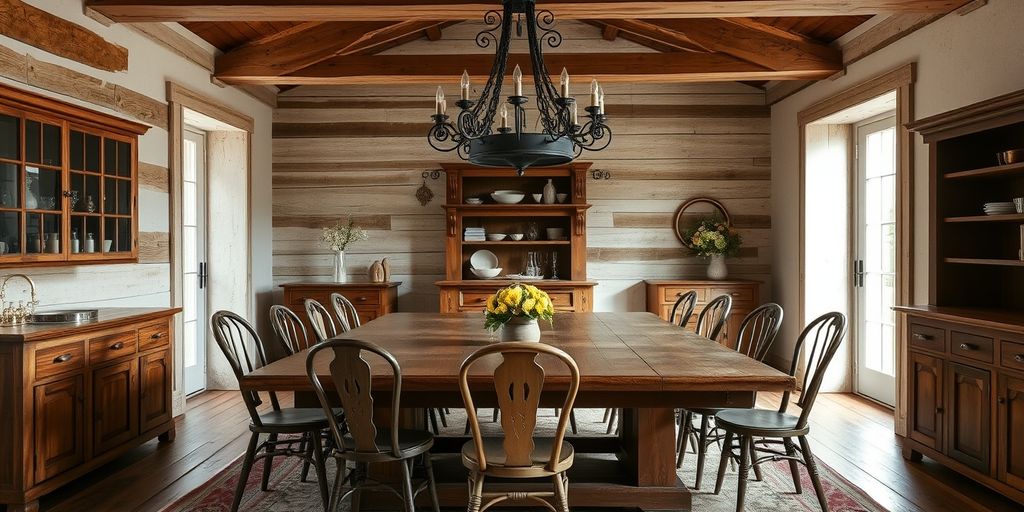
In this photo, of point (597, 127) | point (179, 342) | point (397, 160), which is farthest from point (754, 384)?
point (397, 160)

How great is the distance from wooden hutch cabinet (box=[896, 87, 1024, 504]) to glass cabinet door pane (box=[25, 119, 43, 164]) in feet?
15.2

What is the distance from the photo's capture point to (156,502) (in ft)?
11.5

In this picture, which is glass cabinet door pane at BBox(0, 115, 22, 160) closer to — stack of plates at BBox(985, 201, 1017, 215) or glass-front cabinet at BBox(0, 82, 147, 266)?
glass-front cabinet at BBox(0, 82, 147, 266)

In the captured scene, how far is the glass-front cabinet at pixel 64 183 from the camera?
353 centimetres

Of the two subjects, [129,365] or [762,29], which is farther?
[762,29]

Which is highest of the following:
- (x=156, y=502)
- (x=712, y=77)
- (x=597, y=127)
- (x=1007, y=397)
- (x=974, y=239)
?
(x=712, y=77)

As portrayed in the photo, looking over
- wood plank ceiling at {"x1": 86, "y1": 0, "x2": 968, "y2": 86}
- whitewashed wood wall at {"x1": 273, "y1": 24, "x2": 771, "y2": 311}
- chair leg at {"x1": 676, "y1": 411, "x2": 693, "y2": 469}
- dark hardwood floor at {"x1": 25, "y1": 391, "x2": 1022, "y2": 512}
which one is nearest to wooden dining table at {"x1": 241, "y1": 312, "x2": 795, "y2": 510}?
chair leg at {"x1": 676, "y1": 411, "x2": 693, "y2": 469}

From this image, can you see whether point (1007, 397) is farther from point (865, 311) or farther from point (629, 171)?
point (629, 171)

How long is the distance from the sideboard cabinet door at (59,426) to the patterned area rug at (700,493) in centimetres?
57

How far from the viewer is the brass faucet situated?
3.50m

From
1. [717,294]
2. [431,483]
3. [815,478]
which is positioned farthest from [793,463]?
[717,294]

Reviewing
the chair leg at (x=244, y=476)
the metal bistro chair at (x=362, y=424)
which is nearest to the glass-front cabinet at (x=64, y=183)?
the chair leg at (x=244, y=476)

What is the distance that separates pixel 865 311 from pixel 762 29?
2414mm

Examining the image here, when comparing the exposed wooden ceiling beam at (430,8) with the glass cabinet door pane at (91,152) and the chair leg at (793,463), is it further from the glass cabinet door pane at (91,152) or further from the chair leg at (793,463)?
the chair leg at (793,463)
